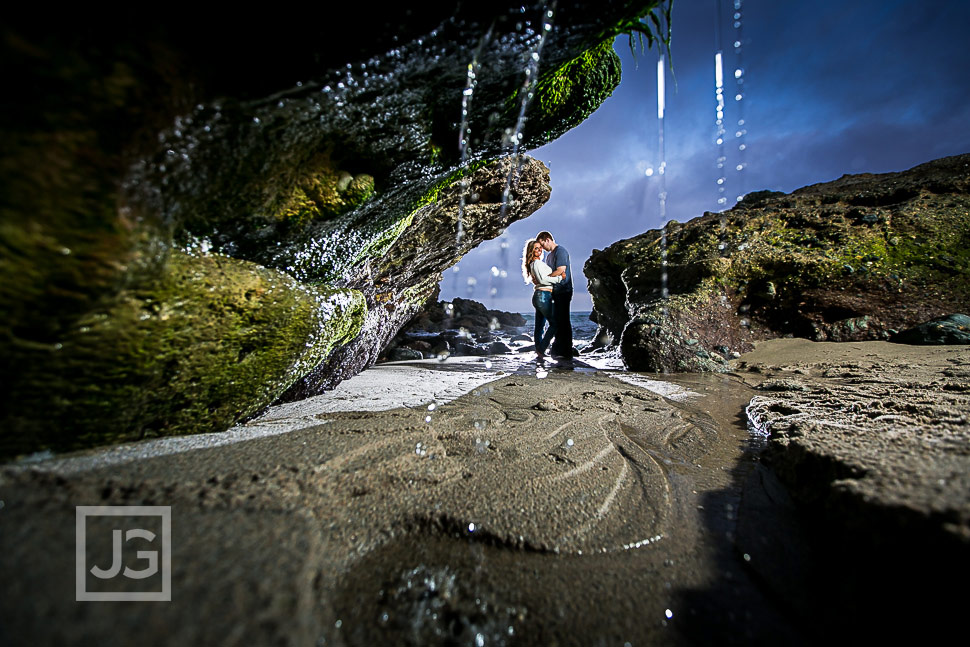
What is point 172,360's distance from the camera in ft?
4.91

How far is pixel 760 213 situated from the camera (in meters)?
7.32

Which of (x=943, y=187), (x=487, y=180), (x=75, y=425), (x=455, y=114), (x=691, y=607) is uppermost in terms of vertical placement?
(x=943, y=187)

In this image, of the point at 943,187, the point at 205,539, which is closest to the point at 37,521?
the point at 205,539

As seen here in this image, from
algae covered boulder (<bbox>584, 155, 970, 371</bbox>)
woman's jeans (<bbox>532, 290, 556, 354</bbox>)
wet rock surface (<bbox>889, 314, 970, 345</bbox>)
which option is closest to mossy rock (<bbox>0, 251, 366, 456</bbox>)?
algae covered boulder (<bbox>584, 155, 970, 371</bbox>)

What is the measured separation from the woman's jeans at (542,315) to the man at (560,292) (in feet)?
0.36

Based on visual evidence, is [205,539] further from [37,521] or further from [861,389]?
[861,389]

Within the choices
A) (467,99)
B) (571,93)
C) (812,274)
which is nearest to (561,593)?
(467,99)

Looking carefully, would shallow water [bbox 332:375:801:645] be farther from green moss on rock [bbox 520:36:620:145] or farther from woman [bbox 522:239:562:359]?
woman [bbox 522:239:562:359]

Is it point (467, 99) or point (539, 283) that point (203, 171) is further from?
point (539, 283)

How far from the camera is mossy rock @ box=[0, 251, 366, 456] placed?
1198 millimetres

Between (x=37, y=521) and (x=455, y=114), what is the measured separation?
8.63 feet

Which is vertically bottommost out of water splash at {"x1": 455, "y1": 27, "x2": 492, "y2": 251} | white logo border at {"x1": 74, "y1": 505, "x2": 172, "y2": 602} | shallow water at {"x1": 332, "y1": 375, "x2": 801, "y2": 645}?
shallow water at {"x1": 332, "y1": 375, "x2": 801, "y2": 645}

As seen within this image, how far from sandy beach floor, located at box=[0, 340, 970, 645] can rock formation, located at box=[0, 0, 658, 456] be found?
1.15 ft

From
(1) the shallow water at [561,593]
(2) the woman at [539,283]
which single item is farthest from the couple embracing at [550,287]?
(1) the shallow water at [561,593]
